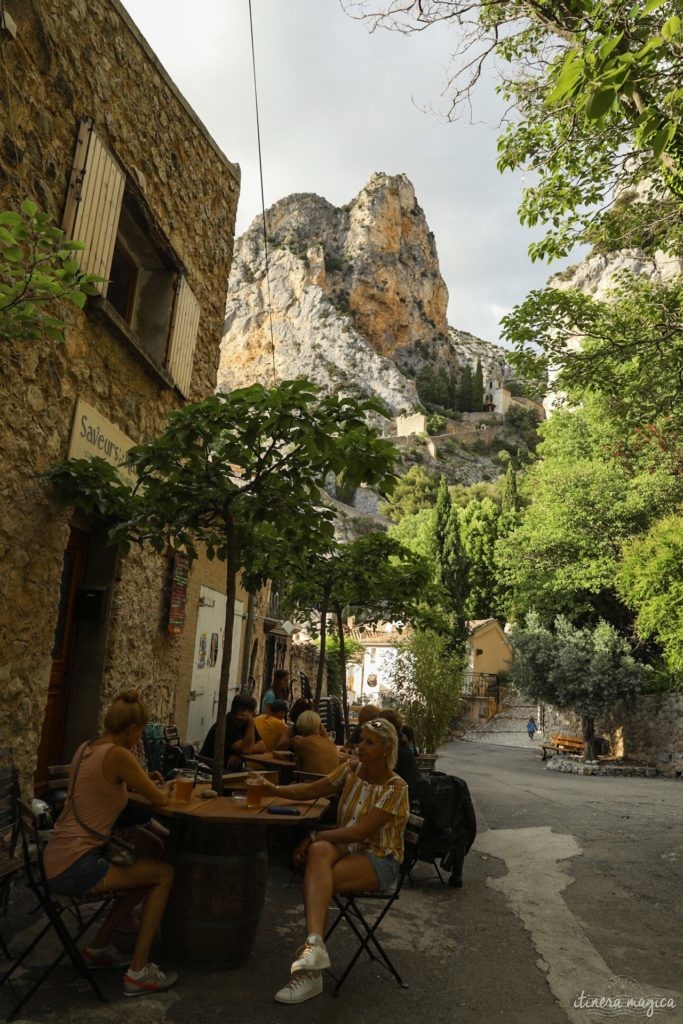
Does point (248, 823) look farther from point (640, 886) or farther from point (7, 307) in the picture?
point (640, 886)

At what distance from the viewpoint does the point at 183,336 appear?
271 inches

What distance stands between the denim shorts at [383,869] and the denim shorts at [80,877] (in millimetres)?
1183

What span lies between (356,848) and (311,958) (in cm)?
52

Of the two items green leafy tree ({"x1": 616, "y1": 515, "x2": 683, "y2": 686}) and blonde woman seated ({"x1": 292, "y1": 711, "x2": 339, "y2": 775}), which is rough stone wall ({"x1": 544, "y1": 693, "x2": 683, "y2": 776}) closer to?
green leafy tree ({"x1": 616, "y1": 515, "x2": 683, "y2": 686})

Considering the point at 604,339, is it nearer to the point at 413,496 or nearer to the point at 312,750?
the point at 312,750

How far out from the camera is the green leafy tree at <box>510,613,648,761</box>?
730 inches

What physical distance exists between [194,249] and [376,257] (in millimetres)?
76345

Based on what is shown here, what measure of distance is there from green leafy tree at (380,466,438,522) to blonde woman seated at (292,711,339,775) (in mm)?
51510

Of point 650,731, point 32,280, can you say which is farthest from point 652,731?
point 32,280

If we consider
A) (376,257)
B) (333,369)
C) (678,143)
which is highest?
(376,257)

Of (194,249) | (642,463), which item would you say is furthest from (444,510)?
(194,249)

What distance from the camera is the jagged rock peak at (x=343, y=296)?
7562 cm

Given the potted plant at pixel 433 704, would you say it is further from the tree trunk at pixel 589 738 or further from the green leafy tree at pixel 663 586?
the green leafy tree at pixel 663 586

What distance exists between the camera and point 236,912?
3.06 metres
